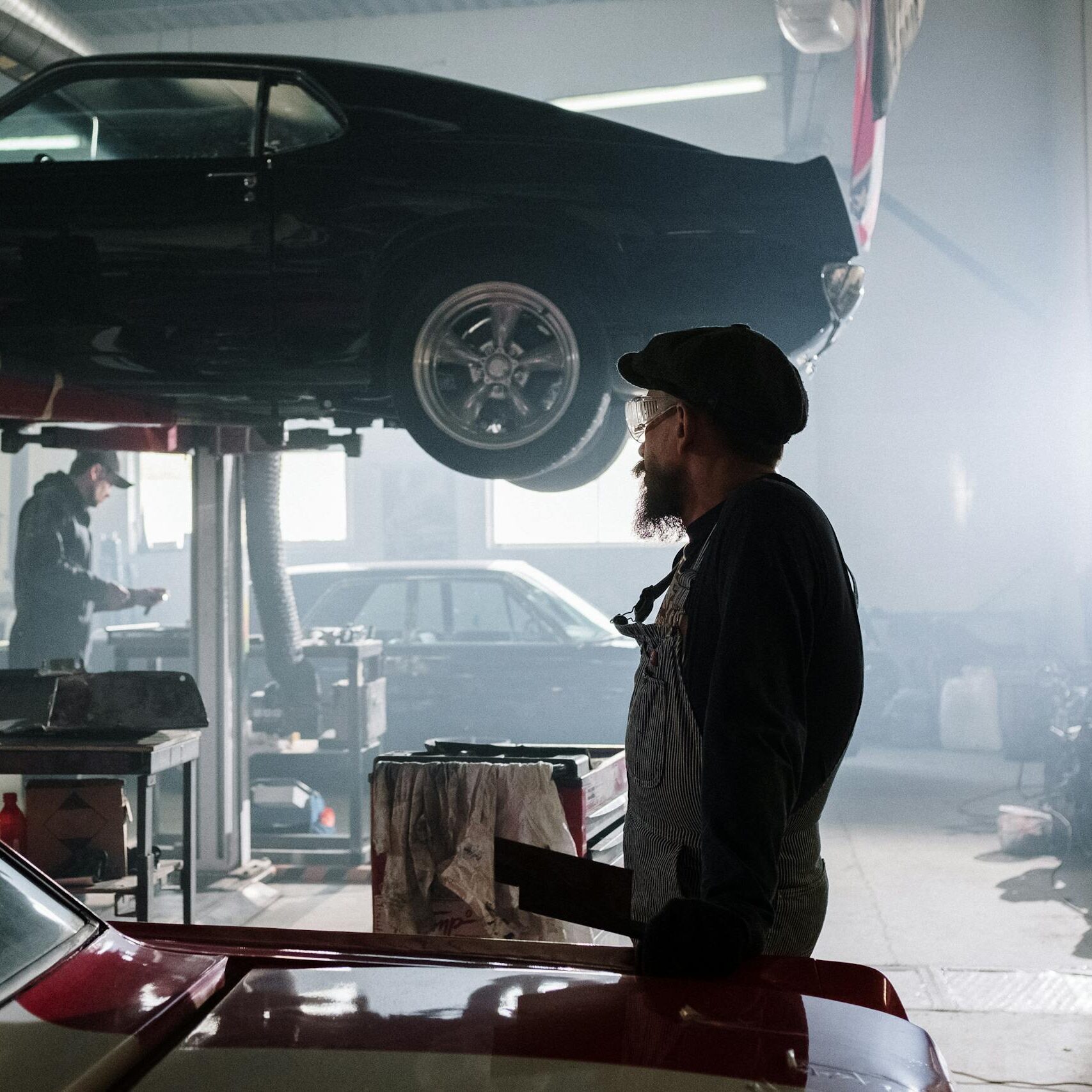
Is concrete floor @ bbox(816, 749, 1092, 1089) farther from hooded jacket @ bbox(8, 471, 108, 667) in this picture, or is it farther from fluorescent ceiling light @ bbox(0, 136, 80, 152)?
fluorescent ceiling light @ bbox(0, 136, 80, 152)

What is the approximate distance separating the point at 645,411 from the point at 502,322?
1.90m

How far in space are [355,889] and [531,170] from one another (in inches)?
112

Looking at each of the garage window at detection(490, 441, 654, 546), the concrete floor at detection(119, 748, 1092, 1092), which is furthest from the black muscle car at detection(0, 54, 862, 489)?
the concrete floor at detection(119, 748, 1092, 1092)

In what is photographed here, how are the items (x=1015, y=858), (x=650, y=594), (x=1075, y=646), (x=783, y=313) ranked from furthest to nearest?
(x=1075, y=646), (x=1015, y=858), (x=783, y=313), (x=650, y=594)

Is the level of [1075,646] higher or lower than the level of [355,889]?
higher

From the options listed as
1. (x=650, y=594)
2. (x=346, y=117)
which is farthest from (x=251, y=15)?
(x=650, y=594)

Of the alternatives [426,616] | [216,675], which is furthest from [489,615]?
[216,675]

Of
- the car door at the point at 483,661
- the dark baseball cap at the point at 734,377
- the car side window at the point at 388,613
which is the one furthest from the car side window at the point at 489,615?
the dark baseball cap at the point at 734,377

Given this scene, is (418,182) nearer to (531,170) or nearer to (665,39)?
(531,170)

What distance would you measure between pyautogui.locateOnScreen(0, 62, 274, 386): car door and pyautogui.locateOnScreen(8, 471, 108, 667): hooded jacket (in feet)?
3.33

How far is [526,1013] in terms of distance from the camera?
0.90 meters

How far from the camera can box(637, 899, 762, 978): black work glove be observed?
96 centimetres

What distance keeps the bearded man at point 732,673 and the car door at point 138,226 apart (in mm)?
2318

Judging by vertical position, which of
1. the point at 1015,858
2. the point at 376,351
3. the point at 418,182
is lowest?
the point at 1015,858
